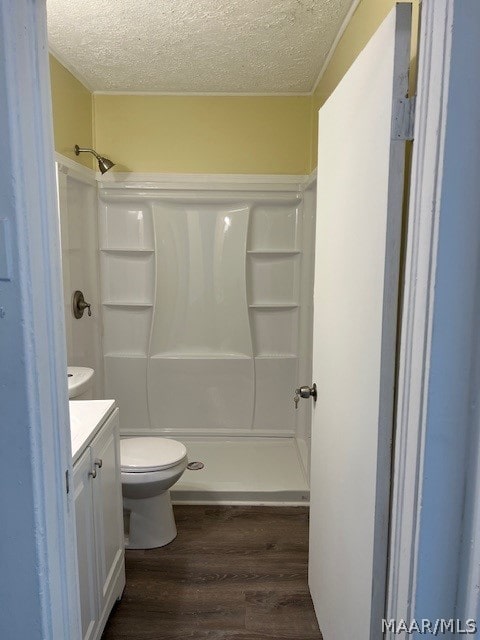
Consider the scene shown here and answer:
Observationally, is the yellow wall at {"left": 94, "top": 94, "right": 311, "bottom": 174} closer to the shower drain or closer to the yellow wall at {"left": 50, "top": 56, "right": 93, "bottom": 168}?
the yellow wall at {"left": 50, "top": 56, "right": 93, "bottom": 168}

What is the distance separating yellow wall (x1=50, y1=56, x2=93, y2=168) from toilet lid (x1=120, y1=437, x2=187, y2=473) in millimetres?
1607

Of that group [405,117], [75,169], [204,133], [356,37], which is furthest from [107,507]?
[204,133]

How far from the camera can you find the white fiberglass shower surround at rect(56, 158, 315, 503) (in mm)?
3213

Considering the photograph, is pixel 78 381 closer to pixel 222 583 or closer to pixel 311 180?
pixel 222 583

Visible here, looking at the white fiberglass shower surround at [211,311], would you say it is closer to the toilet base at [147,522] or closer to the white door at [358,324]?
Answer: the toilet base at [147,522]

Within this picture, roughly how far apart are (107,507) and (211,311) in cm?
184

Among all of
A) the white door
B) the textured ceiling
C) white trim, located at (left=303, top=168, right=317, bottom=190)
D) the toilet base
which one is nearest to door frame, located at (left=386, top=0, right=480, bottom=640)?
the white door

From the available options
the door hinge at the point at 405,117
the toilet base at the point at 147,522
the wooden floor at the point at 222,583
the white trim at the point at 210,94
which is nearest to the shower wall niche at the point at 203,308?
the white trim at the point at 210,94

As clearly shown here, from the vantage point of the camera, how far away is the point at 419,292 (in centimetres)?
90

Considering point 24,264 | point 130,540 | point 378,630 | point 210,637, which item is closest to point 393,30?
point 24,264

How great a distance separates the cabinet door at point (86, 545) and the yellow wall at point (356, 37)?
4.61 ft

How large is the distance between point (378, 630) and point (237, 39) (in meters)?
2.43

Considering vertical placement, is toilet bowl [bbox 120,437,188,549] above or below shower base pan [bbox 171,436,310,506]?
above

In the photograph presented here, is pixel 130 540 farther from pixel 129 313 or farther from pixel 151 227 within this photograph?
pixel 151 227
